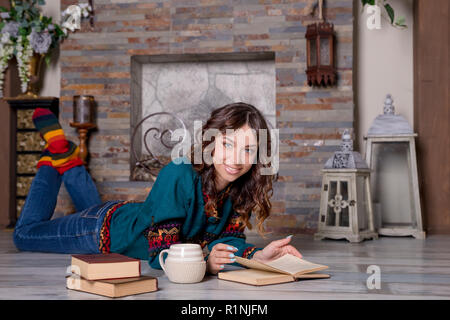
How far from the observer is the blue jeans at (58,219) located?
6.23 ft

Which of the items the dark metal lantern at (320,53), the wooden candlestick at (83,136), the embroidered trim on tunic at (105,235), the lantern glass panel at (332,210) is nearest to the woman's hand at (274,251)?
the embroidered trim on tunic at (105,235)

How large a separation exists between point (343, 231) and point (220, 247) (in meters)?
1.47

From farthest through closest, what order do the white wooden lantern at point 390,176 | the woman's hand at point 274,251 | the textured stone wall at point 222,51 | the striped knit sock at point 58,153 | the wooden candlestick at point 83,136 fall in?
the wooden candlestick at point 83,136, the textured stone wall at point 222,51, the white wooden lantern at point 390,176, the striped knit sock at point 58,153, the woman's hand at point 274,251

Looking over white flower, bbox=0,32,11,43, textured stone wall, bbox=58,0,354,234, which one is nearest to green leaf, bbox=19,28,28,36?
white flower, bbox=0,32,11,43

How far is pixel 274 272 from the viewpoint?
4.76ft

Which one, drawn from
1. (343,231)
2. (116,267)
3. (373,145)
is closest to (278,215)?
(343,231)

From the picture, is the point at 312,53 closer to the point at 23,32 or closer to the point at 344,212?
the point at 344,212

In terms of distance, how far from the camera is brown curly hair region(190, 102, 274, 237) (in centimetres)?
151

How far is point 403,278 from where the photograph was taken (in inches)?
61.2

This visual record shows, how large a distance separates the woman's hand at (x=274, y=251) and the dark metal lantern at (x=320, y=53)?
69.5 inches

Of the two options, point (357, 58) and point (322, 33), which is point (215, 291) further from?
point (357, 58)

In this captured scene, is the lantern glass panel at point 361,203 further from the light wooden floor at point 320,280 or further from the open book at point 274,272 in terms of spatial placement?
the open book at point 274,272

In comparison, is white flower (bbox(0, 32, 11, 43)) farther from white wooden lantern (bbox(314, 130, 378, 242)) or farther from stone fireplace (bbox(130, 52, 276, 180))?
white wooden lantern (bbox(314, 130, 378, 242))

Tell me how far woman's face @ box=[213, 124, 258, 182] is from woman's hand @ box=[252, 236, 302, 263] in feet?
0.81
